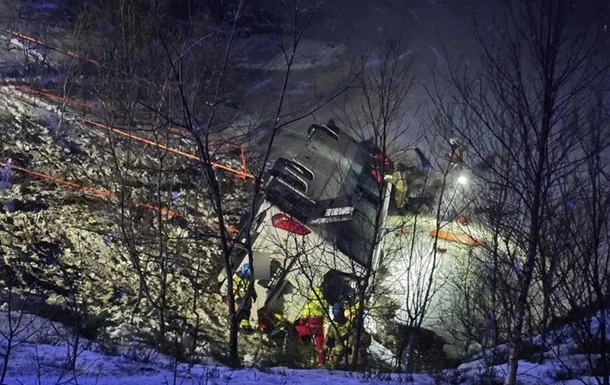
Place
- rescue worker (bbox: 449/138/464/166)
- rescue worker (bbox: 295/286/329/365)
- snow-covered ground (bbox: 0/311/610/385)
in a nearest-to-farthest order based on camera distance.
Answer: snow-covered ground (bbox: 0/311/610/385), rescue worker (bbox: 449/138/464/166), rescue worker (bbox: 295/286/329/365)

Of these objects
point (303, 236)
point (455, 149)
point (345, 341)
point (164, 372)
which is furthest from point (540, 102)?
point (345, 341)

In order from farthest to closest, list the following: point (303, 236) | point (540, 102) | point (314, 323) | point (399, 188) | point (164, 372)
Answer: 1. point (399, 188)
2. point (303, 236)
3. point (314, 323)
4. point (164, 372)
5. point (540, 102)

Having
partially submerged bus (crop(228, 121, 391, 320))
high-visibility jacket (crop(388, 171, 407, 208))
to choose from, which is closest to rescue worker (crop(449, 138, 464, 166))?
partially submerged bus (crop(228, 121, 391, 320))

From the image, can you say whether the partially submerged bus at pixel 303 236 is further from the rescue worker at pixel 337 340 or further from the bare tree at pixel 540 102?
the bare tree at pixel 540 102

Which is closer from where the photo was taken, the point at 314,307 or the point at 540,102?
the point at 540,102

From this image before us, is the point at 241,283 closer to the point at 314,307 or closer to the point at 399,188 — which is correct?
the point at 314,307

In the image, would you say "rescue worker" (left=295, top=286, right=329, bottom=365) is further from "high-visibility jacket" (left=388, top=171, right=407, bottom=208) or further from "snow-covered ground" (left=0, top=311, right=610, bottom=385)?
"high-visibility jacket" (left=388, top=171, right=407, bottom=208)

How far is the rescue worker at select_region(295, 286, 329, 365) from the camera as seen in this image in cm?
1019

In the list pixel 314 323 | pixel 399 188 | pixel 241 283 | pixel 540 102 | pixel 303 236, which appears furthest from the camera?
pixel 399 188

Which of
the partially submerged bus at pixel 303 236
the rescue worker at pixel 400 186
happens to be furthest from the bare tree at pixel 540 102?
the rescue worker at pixel 400 186

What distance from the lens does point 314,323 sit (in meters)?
10.4

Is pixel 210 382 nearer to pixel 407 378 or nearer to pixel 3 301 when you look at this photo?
pixel 407 378

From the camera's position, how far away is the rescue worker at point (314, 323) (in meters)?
10.2

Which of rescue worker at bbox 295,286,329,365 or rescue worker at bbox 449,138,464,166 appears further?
rescue worker at bbox 295,286,329,365
